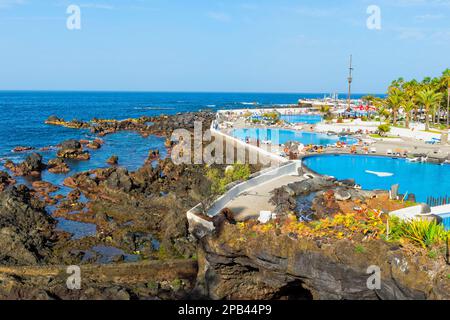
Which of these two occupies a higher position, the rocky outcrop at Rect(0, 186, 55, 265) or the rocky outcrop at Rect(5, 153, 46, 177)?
the rocky outcrop at Rect(5, 153, 46, 177)

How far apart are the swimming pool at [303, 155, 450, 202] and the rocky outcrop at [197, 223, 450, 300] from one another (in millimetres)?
14912

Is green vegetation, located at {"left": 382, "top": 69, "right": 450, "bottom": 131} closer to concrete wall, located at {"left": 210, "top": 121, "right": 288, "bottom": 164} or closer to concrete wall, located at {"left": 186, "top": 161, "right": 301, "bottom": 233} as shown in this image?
concrete wall, located at {"left": 210, "top": 121, "right": 288, "bottom": 164}

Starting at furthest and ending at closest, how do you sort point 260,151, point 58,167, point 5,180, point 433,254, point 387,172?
point 58,167 < point 260,151 < point 5,180 < point 387,172 < point 433,254

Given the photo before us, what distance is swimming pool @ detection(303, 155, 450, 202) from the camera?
27.0m

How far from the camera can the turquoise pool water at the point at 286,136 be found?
4750cm

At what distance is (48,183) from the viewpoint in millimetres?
31781

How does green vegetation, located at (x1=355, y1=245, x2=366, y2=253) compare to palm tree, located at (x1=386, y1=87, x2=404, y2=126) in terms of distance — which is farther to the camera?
palm tree, located at (x1=386, y1=87, x2=404, y2=126)

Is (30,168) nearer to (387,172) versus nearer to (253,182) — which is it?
(253,182)

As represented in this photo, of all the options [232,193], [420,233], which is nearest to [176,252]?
[232,193]

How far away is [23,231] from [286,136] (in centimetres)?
3775

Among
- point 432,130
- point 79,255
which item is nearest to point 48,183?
point 79,255

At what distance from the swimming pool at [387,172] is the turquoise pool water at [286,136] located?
10556 millimetres

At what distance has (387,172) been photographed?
31.4 meters

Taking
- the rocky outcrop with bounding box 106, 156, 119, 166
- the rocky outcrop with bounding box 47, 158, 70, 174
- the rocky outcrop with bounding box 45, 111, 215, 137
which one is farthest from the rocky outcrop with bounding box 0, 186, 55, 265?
the rocky outcrop with bounding box 45, 111, 215, 137
